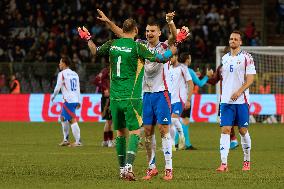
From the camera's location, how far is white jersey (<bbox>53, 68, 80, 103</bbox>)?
23.2m

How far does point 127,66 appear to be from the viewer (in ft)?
44.0

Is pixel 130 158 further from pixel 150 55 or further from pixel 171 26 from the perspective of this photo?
pixel 171 26

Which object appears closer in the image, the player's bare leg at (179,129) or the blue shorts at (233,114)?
the blue shorts at (233,114)

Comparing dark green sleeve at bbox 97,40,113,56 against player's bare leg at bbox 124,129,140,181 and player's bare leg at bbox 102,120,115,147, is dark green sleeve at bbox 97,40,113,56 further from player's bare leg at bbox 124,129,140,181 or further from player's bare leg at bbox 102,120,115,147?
player's bare leg at bbox 102,120,115,147

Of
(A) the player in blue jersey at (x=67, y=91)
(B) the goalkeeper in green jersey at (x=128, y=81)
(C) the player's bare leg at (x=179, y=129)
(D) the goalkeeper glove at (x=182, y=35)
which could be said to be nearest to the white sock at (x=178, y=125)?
(C) the player's bare leg at (x=179, y=129)

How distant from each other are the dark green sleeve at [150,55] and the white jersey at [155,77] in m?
0.96

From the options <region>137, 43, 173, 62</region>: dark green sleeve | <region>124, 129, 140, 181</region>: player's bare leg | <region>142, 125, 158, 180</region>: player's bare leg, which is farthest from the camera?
<region>142, 125, 158, 180</region>: player's bare leg

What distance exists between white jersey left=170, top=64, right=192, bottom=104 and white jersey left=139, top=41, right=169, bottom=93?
6.48m

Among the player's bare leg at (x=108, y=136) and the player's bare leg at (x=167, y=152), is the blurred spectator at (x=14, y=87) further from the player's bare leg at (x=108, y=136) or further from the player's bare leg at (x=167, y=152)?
the player's bare leg at (x=167, y=152)

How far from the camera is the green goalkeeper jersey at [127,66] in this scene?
1337 cm

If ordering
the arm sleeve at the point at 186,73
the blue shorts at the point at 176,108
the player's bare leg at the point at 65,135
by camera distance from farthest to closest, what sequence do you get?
the player's bare leg at the point at 65,135 → the arm sleeve at the point at 186,73 → the blue shorts at the point at 176,108

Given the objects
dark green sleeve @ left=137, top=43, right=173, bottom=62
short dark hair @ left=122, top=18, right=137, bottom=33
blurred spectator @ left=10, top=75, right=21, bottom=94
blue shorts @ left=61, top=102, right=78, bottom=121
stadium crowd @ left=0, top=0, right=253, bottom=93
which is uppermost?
stadium crowd @ left=0, top=0, right=253, bottom=93

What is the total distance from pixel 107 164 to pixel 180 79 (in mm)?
5179

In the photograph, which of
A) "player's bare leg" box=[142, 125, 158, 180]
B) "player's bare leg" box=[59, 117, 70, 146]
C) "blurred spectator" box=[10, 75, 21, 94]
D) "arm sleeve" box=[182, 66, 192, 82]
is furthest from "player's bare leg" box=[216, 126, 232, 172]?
"blurred spectator" box=[10, 75, 21, 94]
